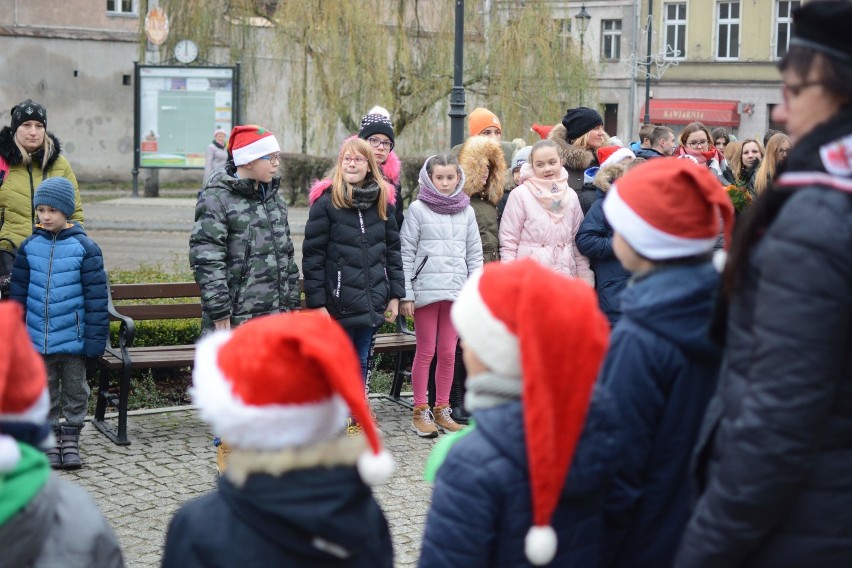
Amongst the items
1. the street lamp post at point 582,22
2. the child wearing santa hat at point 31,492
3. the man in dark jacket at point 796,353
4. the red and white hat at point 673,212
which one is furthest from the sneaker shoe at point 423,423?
the street lamp post at point 582,22

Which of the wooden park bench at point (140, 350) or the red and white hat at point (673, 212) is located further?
the wooden park bench at point (140, 350)

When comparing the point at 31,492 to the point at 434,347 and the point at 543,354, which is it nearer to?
the point at 543,354

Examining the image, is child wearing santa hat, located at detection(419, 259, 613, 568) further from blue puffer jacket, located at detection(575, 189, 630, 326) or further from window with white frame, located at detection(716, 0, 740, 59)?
window with white frame, located at detection(716, 0, 740, 59)

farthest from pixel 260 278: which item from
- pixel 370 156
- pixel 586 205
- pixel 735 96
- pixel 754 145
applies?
pixel 735 96

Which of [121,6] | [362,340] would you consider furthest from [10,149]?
[121,6]

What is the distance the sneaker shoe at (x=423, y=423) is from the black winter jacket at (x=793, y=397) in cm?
509

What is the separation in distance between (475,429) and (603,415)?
13.1 inches

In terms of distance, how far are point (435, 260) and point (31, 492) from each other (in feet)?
16.7

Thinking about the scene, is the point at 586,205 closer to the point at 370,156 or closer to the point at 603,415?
the point at 370,156

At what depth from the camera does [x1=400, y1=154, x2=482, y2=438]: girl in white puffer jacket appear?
7617 millimetres

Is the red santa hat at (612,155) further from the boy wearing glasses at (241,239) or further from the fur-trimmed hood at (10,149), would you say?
the fur-trimmed hood at (10,149)

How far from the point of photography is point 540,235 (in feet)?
25.3

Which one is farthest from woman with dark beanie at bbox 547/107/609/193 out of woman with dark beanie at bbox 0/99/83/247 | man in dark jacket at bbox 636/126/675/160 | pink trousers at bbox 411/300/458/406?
woman with dark beanie at bbox 0/99/83/247

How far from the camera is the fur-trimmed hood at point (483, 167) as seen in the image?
8023 mm
